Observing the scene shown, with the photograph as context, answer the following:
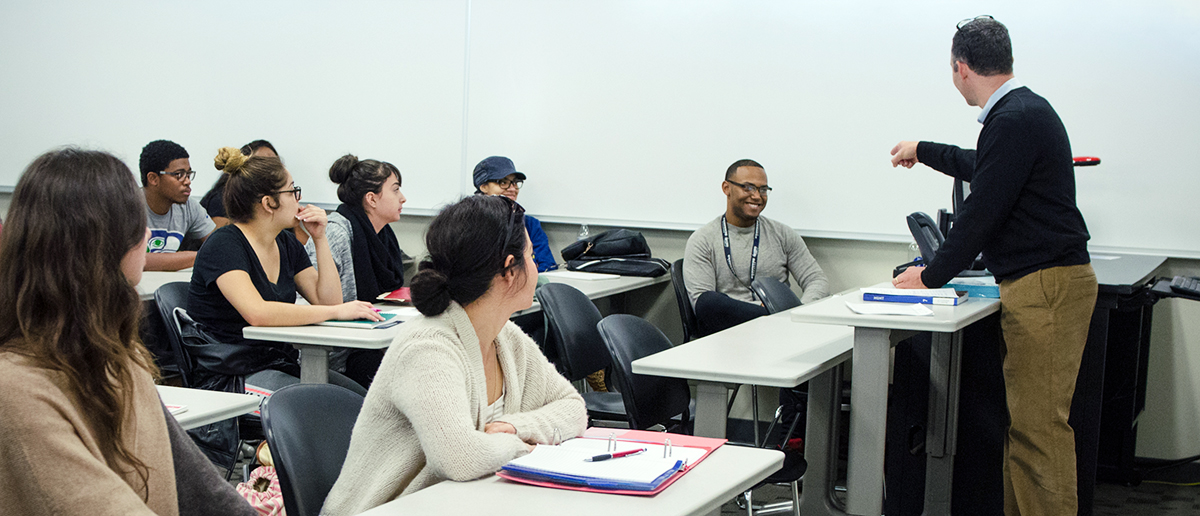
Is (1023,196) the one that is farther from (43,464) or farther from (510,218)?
(43,464)

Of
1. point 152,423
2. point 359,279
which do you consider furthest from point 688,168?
point 152,423

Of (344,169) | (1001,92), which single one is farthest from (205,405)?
(1001,92)

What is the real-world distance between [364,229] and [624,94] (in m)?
1.81

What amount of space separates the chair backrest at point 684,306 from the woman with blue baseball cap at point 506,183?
2.32ft

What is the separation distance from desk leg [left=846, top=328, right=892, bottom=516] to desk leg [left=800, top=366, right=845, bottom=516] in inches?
10.2

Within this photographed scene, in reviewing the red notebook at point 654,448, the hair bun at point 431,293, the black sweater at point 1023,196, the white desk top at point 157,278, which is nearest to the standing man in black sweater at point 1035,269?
the black sweater at point 1023,196

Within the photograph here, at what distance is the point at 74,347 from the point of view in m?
1.12

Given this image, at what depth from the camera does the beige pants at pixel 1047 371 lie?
103 inches

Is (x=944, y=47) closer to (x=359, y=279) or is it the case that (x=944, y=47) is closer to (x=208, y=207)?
(x=359, y=279)

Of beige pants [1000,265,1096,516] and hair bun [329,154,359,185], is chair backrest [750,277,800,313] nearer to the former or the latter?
beige pants [1000,265,1096,516]

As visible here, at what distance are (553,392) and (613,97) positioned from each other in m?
3.46

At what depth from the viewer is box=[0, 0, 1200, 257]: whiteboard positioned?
14.0 ft

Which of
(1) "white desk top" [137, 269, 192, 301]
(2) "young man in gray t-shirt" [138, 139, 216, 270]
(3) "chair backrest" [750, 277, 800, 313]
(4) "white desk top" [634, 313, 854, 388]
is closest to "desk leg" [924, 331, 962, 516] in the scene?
(4) "white desk top" [634, 313, 854, 388]

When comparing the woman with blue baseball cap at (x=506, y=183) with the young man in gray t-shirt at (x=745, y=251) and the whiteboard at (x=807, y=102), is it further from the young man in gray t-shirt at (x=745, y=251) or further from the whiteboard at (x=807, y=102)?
the young man in gray t-shirt at (x=745, y=251)
